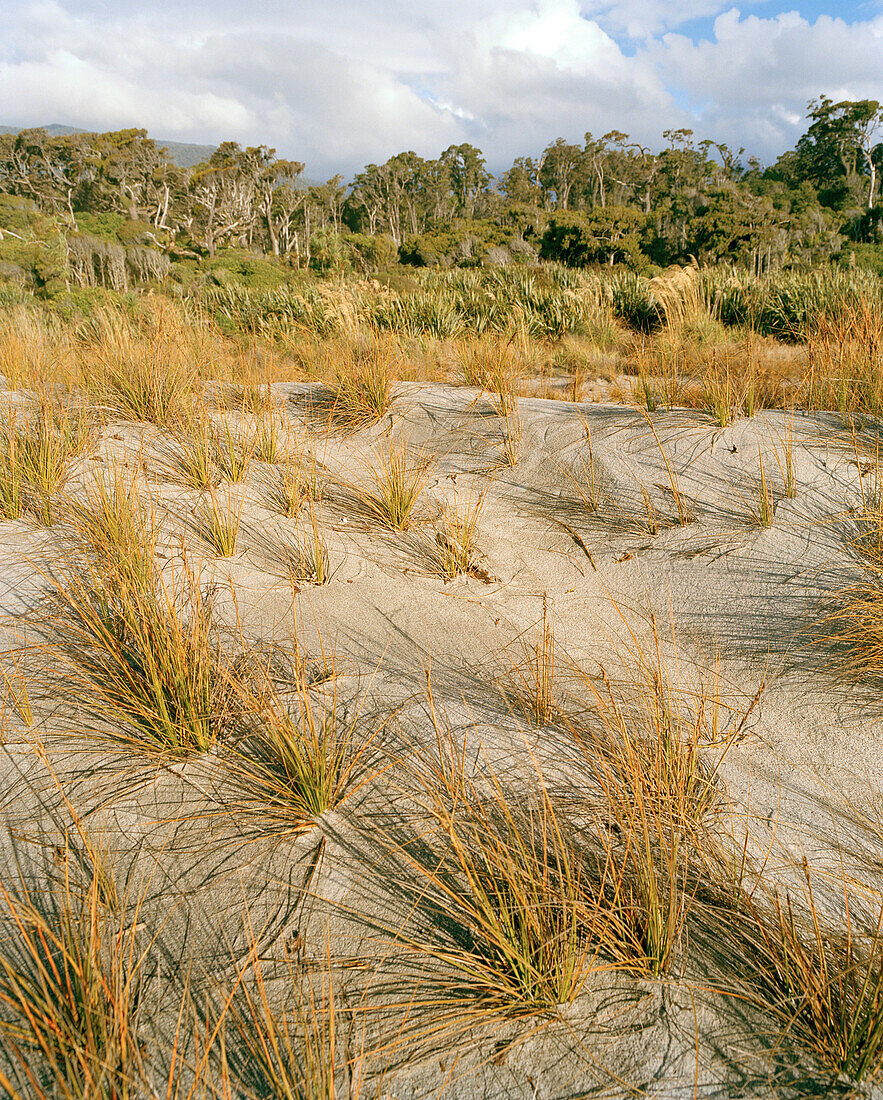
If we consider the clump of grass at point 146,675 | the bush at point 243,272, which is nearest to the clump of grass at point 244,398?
the clump of grass at point 146,675

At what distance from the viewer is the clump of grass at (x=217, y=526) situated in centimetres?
351

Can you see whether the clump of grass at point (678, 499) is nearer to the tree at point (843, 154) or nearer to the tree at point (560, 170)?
the tree at point (843, 154)

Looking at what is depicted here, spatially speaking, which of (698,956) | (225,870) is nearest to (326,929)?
(225,870)

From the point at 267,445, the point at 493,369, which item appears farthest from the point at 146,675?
the point at 493,369

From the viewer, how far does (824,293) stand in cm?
795

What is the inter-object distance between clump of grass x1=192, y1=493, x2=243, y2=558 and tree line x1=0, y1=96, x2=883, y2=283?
15.8 metres

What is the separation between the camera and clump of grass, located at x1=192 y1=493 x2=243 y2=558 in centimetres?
351

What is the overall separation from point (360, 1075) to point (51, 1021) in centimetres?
65

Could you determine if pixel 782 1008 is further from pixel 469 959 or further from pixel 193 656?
pixel 193 656

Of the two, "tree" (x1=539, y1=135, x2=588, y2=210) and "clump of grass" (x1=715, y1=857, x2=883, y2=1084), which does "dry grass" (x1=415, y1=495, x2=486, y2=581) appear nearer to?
"clump of grass" (x1=715, y1=857, x2=883, y2=1084)

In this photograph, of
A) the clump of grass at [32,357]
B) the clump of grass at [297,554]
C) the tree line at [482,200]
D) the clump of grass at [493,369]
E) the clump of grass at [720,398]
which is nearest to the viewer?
the clump of grass at [297,554]

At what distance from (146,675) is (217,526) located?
141cm

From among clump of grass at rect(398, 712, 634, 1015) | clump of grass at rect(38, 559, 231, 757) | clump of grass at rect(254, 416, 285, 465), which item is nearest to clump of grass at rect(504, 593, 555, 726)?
clump of grass at rect(398, 712, 634, 1015)

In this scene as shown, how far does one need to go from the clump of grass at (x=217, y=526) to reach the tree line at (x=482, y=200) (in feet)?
51.9
